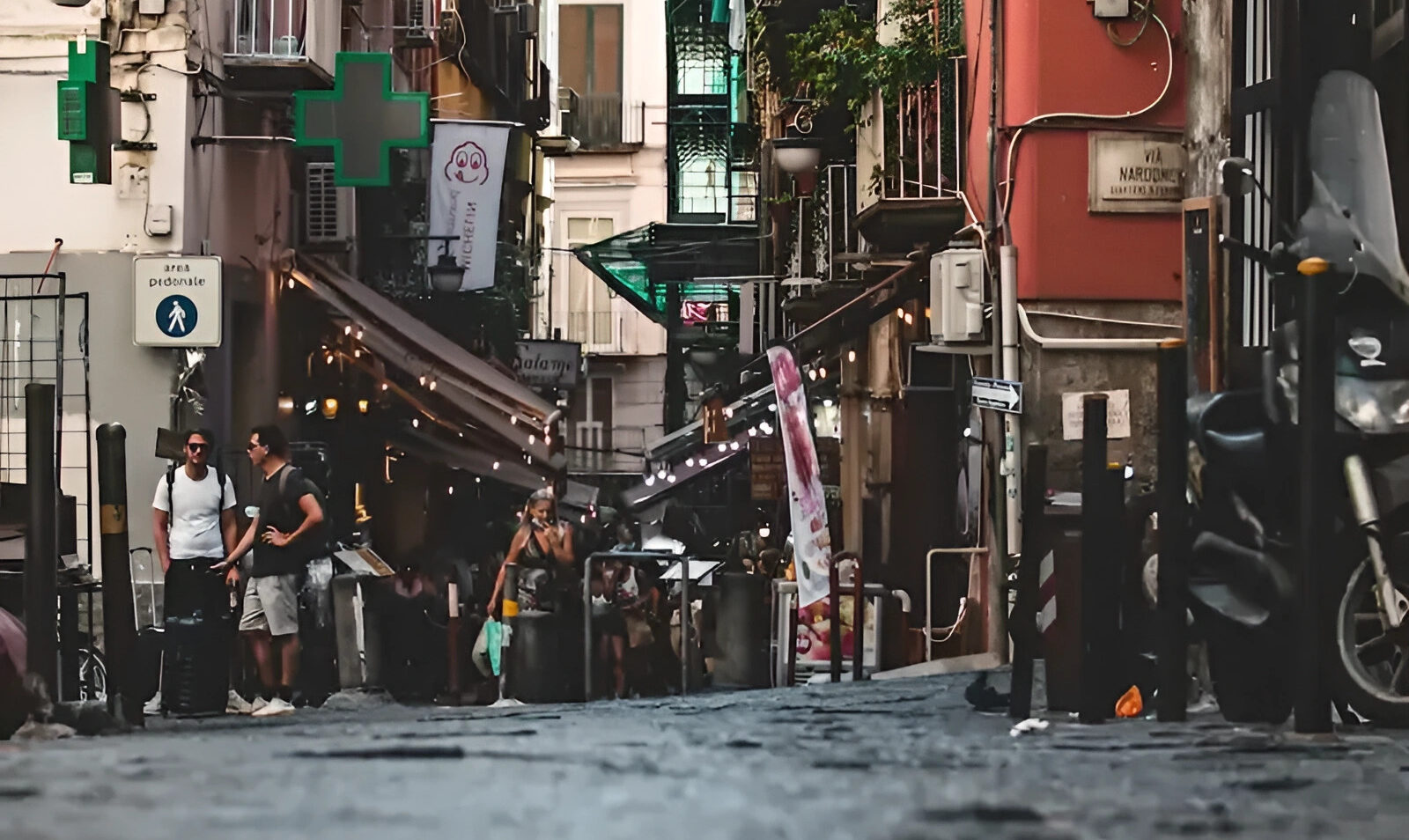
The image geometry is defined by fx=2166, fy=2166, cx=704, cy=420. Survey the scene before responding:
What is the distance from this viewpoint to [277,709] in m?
13.1

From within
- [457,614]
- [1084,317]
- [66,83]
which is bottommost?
[457,614]

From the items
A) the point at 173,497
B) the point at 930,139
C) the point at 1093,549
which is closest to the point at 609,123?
the point at 930,139

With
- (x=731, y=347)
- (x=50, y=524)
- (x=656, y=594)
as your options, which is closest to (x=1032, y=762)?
(x=50, y=524)

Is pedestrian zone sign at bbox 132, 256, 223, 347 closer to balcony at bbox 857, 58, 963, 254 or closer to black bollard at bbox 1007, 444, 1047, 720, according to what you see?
balcony at bbox 857, 58, 963, 254

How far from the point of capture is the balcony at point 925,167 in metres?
19.9

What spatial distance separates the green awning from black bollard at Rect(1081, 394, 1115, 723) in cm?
3295

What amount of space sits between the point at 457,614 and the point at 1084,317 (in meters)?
5.98

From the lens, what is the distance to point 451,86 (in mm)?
36188

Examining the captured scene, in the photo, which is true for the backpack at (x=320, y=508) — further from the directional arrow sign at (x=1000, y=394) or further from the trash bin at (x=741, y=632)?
the trash bin at (x=741, y=632)

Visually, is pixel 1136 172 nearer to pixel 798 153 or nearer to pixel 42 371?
pixel 42 371

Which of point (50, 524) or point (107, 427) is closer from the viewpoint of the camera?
point (50, 524)

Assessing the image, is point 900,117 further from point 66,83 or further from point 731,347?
point 731,347

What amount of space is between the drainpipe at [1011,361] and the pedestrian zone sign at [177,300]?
22.2 ft

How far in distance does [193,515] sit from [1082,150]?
24.7ft
